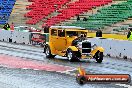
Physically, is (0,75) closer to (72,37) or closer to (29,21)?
(72,37)

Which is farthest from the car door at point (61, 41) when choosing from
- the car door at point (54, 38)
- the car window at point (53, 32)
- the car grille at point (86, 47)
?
the car grille at point (86, 47)

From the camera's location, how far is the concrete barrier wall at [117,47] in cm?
2461

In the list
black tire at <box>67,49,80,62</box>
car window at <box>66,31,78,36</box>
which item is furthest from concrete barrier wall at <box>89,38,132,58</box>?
black tire at <box>67,49,80,62</box>

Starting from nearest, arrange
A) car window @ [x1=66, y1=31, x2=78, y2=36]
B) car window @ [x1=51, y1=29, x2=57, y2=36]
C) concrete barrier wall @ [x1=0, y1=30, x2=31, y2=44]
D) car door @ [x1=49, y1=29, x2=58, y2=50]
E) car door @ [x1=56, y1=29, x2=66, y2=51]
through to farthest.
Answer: car window @ [x1=66, y1=31, x2=78, y2=36] → car door @ [x1=56, y1=29, x2=66, y2=51] → car door @ [x1=49, y1=29, x2=58, y2=50] → car window @ [x1=51, y1=29, x2=57, y2=36] → concrete barrier wall @ [x1=0, y1=30, x2=31, y2=44]

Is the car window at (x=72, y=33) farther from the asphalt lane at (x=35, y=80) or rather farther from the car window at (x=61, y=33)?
the asphalt lane at (x=35, y=80)

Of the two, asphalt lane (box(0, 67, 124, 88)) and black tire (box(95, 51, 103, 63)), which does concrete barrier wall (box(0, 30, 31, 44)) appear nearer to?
black tire (box(95, 51, 103, 63))

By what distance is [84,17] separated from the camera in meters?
47.6

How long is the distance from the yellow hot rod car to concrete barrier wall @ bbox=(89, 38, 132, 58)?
309cm

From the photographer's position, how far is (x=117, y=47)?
25703mm

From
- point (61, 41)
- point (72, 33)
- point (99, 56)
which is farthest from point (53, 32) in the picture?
point (99, 56)

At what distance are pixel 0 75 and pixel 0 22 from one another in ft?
141

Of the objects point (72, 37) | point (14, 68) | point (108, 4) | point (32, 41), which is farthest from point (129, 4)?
point (14, 68)

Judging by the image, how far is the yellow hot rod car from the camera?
70.6 feet

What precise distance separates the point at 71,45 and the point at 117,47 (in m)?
4.46
